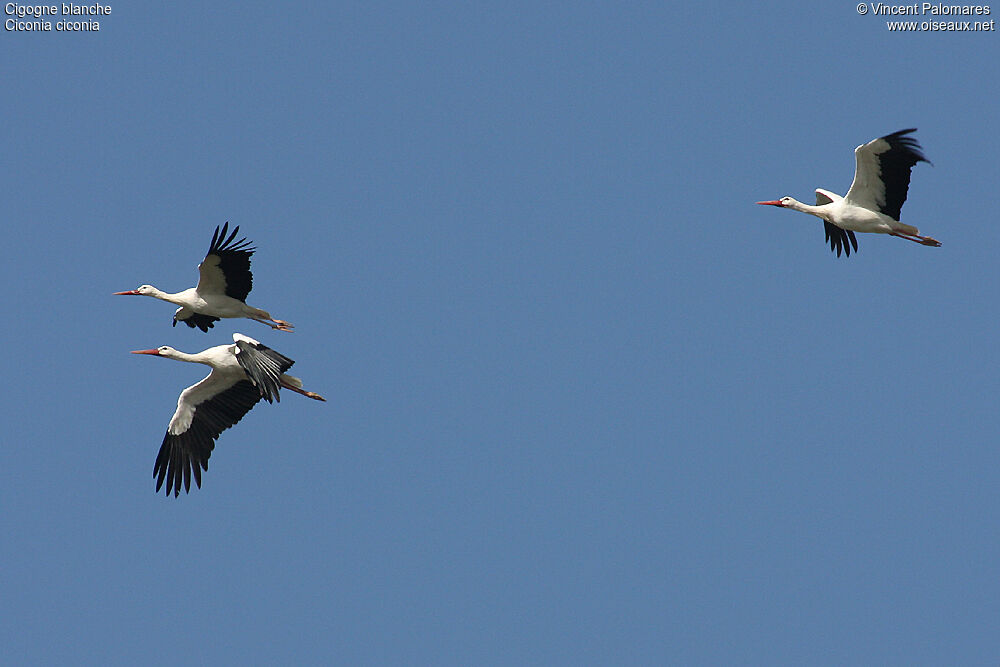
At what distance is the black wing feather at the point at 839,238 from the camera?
20.4 meters

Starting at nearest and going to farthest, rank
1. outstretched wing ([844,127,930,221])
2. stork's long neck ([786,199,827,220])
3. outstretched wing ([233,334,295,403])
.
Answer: outstretched wing ([233,334,295,403]) < outstretched wing ([844,127,930,221]) < stork's long neck ([786,199,827,220])

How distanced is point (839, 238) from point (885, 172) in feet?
5.99

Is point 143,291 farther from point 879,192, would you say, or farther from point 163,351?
point 879,192

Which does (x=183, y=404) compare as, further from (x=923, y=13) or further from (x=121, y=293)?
(x=923, y=13)

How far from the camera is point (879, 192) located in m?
19.0

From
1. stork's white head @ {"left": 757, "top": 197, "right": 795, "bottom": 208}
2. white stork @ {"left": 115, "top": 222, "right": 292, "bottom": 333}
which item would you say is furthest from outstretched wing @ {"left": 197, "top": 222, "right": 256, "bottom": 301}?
stork's white head @ {"left": 757, "top": 197, "right": 795, "bottom": 208}

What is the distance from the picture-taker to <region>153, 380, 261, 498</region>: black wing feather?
1795 centimetres

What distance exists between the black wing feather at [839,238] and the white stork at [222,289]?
758 centimetres

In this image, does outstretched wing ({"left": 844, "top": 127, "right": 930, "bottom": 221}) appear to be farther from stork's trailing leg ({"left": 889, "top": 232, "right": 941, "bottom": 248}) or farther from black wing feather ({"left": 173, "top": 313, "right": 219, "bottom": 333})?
black wing feather ({"left": 173, "top": 313, "right": 219, "bottom": 333})

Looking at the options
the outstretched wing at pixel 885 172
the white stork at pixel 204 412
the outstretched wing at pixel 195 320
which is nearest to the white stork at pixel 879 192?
the outstretched wing at pixel 885 172

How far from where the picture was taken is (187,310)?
1991cm

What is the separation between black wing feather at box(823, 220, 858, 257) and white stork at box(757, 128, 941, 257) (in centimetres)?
65

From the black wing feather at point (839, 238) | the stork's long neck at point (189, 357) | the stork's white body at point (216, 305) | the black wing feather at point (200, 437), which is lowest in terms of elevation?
the black wing feather at point (200, 437)

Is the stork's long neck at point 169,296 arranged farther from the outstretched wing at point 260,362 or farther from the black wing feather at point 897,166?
the black wing feather at point 897,166
